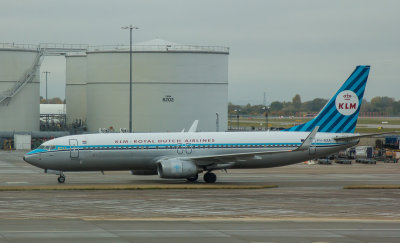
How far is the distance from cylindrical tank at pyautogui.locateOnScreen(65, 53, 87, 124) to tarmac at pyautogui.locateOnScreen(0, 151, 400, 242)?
5635 cm

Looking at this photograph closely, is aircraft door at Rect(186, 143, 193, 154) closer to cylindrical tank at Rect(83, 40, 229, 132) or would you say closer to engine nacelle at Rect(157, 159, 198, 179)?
Answer: engine nacelle at Rect(157, 159, 198, 179)

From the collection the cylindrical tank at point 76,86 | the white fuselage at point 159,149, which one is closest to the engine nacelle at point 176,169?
the white fuselage at point 159,149

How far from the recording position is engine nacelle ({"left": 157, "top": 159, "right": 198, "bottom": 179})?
42688mm

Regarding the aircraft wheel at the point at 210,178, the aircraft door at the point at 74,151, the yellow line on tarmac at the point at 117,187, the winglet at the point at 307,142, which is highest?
the winglet at the point at 307,142

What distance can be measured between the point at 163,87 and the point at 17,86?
19.2 metres

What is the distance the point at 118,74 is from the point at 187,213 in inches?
2268

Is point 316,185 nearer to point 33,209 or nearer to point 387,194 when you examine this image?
point 387,194

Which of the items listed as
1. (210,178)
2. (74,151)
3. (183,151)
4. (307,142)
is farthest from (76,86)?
(307,142)

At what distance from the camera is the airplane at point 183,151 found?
4353cm

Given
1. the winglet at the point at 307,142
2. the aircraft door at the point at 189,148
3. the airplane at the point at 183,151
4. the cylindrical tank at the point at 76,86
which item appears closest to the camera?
the winglet at the point at 307,142

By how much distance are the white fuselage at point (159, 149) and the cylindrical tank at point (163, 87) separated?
3741 cm

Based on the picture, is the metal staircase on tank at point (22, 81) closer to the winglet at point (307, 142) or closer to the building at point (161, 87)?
the building at point (161, 87)

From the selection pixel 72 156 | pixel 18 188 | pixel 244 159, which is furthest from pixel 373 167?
pixel 18 188

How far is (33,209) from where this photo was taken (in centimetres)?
2988
